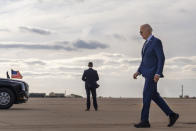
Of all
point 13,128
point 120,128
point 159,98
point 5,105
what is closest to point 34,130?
point 13,128

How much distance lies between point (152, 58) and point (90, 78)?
9.65 m

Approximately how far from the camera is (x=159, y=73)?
12211 millimetres

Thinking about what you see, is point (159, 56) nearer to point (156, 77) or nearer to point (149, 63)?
point (149, 63)

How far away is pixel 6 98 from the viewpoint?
2180 cm

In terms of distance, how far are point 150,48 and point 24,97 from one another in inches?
424

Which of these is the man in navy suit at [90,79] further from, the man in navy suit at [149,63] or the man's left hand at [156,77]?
the man's left hand at [156,77]

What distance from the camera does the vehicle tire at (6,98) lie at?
2166 centimetres

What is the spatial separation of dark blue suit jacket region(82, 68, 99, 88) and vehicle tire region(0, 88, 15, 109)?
8.57ft

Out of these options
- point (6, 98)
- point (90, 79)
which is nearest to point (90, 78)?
point (90, 79)

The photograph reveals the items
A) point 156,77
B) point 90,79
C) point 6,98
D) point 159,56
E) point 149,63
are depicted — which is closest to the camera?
point 156,77

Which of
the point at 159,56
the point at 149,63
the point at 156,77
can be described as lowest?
the point at 156,77

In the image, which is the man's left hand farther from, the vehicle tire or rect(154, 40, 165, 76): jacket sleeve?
the vehicle tire

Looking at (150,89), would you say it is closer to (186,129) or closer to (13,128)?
(186,129)

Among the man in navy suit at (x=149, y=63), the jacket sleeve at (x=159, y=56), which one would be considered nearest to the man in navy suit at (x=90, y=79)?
the man in navy suit at (x=149, y=63)
